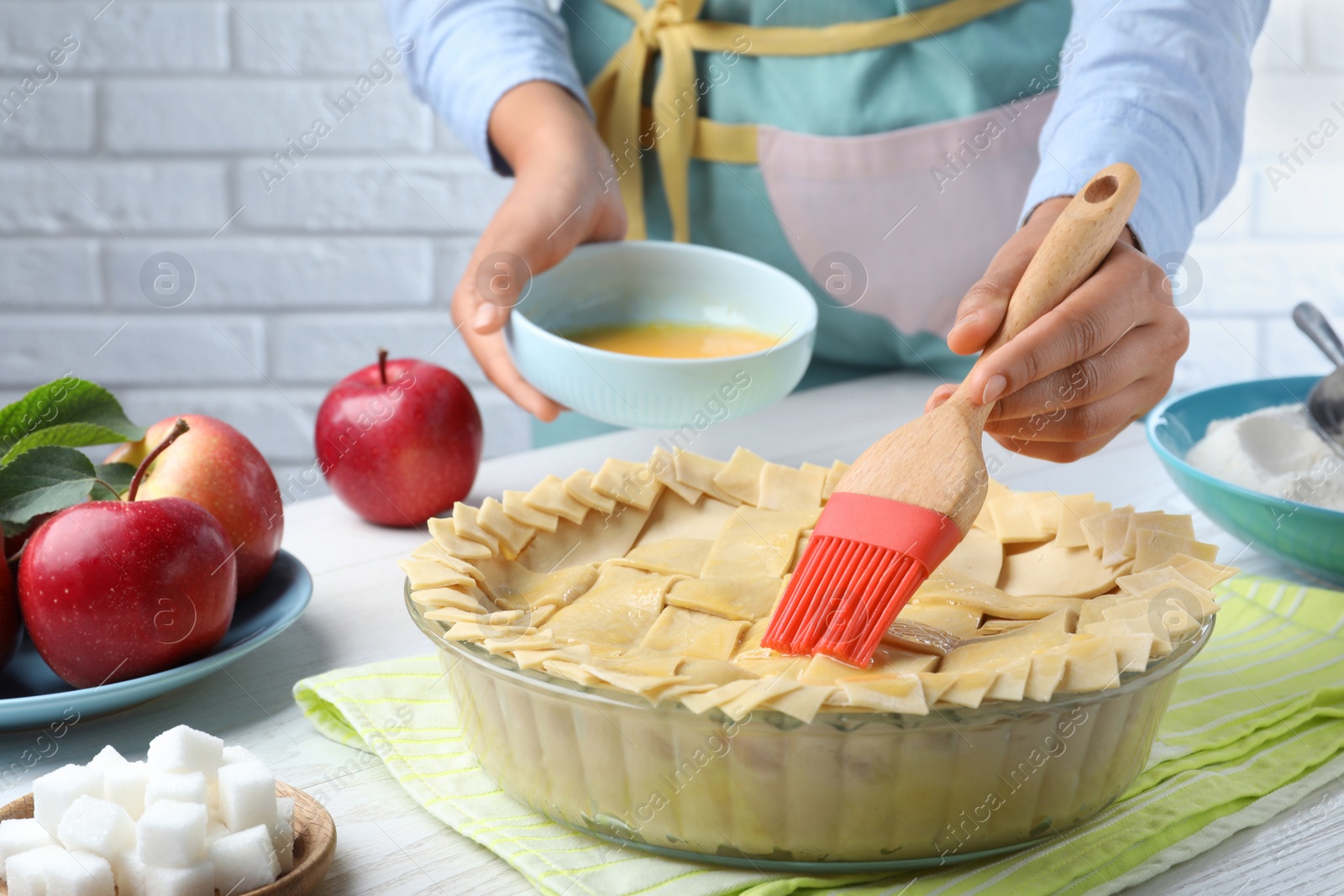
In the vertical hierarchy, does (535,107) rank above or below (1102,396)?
above

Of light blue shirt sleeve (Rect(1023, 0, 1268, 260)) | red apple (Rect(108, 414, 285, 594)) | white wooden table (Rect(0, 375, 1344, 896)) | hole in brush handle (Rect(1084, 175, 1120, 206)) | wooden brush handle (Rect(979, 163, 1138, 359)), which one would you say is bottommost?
white wooden table (Rect(0, 375, 1344, 896))

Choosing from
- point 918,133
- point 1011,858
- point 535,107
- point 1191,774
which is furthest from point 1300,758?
point 535,107

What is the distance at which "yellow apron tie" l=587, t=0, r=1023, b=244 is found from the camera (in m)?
1.12

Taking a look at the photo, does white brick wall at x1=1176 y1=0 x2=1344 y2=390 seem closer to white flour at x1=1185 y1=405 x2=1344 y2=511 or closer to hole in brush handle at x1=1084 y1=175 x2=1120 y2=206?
white flour at x1=1185 y1=405 x2=1344 y2=511

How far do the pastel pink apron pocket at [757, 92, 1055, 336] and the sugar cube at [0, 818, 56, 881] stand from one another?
2.98 ft

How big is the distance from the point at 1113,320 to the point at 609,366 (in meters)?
0.37

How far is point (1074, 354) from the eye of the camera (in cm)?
66

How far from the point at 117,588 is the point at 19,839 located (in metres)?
0.18

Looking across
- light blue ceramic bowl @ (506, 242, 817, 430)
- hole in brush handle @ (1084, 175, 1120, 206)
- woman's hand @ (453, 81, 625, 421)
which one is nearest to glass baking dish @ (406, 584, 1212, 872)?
hole in brush handle @ (1084, 175, 1120, 206)

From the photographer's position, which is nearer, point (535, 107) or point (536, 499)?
point (536, 499)

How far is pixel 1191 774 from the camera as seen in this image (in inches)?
24.2

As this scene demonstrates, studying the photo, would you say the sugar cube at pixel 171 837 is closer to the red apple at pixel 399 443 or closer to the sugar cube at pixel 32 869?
the sugar cube at pixel 32 869

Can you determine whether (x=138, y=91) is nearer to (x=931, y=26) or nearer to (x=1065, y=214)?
(x=931, y=26)

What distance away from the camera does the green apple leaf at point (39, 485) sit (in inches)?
27.3
